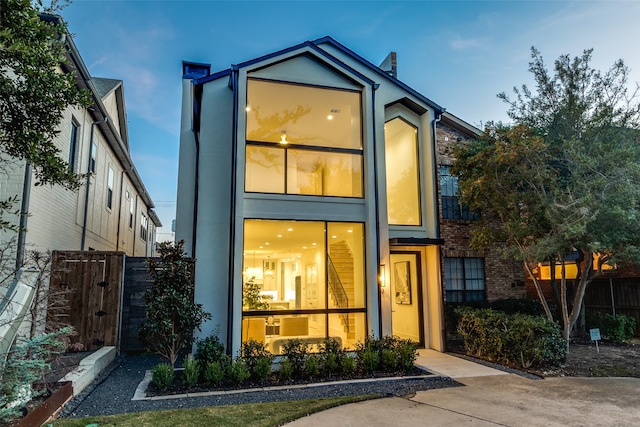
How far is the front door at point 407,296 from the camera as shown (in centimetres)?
1111

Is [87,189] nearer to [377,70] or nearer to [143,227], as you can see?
[377,70]

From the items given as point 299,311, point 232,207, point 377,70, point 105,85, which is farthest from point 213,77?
point 105,85

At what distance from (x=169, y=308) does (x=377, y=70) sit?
7778 millimetres

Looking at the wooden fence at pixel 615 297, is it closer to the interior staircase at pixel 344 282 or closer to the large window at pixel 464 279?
the large window at pixel 464 279

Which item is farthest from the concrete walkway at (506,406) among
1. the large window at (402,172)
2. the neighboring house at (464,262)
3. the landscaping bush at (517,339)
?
the large window at (402,172)

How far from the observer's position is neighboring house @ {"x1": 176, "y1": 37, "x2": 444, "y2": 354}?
873 cm

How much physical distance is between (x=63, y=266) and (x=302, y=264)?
17.6 ft

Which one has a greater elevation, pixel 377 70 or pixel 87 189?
pixel 377 70

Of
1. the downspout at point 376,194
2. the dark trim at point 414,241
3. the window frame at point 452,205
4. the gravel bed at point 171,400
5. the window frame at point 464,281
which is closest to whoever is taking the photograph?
the gravel bed at point 171,400

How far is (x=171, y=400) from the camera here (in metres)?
6.15

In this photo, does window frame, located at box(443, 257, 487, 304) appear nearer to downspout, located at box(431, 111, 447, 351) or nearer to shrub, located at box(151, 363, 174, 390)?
downspout, located at box(431, 111, 447, 351)

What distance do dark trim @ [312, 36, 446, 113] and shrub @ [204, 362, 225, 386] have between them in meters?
7.80

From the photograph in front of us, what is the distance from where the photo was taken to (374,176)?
31.4 ft

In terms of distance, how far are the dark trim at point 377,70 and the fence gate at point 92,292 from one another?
7394 millimetres
